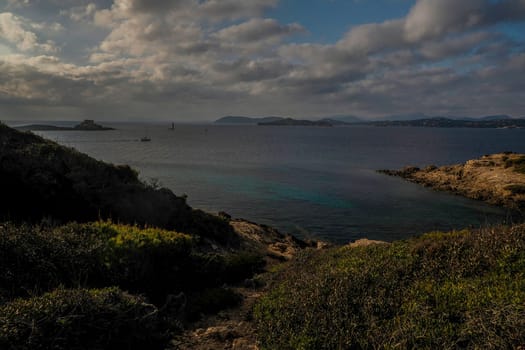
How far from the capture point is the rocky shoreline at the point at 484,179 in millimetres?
44438

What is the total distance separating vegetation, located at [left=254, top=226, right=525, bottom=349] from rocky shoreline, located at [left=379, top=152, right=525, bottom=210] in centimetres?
4095

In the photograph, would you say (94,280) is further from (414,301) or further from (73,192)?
(73,192)

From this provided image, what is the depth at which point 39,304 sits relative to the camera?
5125 mm

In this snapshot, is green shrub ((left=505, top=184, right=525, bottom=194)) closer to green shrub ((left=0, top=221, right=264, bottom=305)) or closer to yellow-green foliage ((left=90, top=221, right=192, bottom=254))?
green shrub ((left=0, top=221, right=264, bottom=305))

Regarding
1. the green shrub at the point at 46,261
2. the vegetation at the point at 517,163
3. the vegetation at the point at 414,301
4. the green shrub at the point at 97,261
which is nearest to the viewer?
the vegetation at the point at 414,301

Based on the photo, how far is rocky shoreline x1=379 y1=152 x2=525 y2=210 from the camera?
146 feet

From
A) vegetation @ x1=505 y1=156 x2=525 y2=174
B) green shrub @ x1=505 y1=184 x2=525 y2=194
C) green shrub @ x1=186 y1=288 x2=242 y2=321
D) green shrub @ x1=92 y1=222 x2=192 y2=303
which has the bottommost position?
green shrub @ x1=505 y1=184 x2=525 y2=194

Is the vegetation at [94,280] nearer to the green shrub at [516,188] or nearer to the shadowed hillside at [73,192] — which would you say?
the shadowed hillside at [73,192]

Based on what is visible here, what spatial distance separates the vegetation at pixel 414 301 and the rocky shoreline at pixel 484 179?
40.9 metres

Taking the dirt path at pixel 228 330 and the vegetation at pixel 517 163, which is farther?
the vegetation at pixel 517 163

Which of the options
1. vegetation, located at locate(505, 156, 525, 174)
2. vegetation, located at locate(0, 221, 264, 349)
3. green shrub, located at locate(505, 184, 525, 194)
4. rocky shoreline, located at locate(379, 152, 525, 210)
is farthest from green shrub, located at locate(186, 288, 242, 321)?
vegetation, located at locate(505, 156, 525, 174)

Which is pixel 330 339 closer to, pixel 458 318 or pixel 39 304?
pixel 458 318

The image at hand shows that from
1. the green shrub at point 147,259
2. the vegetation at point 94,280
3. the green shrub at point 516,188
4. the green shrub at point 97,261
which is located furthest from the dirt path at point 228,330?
the green shrub at point 516,188

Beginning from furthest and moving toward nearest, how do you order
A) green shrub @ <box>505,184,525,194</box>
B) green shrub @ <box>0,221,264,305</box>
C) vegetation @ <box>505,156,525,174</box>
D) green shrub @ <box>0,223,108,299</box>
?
Result: vegetation @ <box>505,156,525,174</box>
green shrub @ <box>505,184,525,194</box>
green shrub @ <box>0,221,264,305</box>
green shrub @ <box>0,223,108,299</box>
